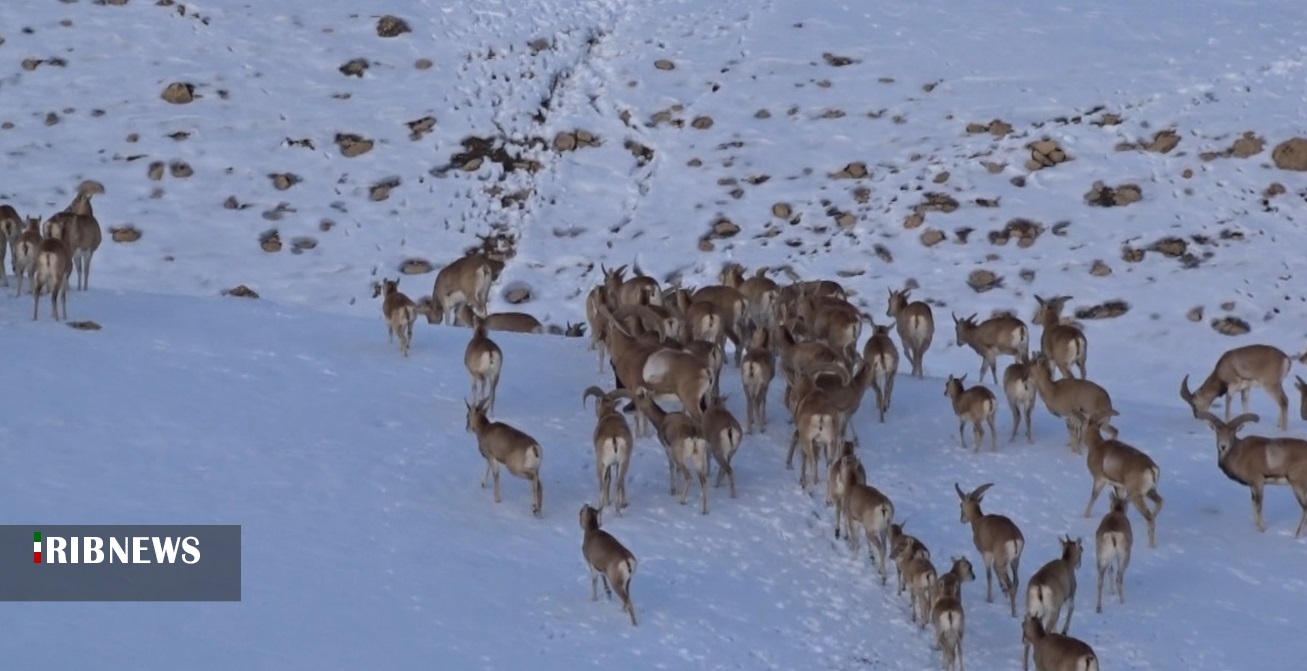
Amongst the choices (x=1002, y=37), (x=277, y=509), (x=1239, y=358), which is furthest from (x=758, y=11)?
(x=277, y=509)

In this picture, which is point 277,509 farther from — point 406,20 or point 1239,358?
point 406,20

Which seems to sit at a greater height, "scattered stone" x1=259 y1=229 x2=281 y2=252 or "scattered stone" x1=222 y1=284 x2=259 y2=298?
"scattered stone" x1=259 y1=229 x2=281 y2=252

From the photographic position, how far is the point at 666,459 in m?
16.6

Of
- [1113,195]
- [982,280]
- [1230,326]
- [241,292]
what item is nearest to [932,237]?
[982,280]

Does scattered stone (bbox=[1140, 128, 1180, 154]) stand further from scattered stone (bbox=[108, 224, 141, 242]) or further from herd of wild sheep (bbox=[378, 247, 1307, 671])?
scattered stone (bbox=[108, 224, 141, 242])

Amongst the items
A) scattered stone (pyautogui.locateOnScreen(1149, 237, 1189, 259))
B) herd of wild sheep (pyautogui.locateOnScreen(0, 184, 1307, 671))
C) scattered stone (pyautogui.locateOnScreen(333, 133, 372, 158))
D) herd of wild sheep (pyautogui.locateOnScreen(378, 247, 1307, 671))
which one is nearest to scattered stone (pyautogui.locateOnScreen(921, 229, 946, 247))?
scattered stone (pyautogui.locateOnScreen(1149, 237, 1189, 259))

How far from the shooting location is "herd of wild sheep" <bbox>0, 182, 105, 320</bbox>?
1878 cm

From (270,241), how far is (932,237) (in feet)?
33.0

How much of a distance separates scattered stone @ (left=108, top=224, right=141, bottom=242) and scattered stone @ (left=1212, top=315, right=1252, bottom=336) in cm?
1572

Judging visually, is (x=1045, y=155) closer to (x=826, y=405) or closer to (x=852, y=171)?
(x=852, y=171)

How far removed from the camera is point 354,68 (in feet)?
110

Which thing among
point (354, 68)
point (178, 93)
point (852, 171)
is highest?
point (354, 68)

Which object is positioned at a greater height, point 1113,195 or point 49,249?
point 1113,195

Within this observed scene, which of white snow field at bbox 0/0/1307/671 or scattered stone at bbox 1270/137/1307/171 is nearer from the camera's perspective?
white snow field at bbox 0/0/1307/671
